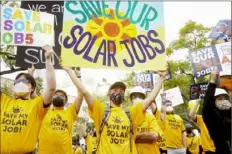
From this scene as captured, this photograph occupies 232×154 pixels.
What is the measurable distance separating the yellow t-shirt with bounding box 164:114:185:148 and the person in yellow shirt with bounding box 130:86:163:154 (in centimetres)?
348

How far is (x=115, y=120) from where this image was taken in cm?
520

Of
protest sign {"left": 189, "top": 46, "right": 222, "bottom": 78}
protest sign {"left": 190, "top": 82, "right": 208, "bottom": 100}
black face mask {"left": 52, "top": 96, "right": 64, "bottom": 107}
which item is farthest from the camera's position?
protest sign {"left": 190, "top": 82, "right": 208, "bottom": 100}

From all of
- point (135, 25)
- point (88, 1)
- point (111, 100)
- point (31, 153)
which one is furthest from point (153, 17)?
point (31, 153)

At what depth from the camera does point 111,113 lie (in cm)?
529

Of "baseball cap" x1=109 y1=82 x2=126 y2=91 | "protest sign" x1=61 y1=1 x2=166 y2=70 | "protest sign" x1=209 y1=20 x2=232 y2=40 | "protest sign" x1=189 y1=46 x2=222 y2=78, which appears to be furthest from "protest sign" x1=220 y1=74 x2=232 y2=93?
"baseball cap" x1=109 y1=82 x2=126 y2=91

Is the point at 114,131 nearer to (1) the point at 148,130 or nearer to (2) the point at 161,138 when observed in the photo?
(1) the point at 148,130

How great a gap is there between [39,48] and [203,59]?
399 cm

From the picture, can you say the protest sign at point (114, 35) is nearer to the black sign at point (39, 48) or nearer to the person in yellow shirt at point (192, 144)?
the black sign at point (39, 48)

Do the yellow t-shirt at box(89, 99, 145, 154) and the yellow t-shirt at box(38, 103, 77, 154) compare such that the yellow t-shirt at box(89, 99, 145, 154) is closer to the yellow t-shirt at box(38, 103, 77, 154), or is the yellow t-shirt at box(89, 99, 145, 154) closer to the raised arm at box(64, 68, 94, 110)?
the raised arm at box(64, 68, 94, 110)

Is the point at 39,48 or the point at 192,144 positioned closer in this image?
the point at 39,48

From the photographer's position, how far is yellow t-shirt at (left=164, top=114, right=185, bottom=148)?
10195 millimetres

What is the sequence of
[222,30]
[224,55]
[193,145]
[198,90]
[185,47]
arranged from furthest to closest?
1. [185,47]
2. [193,145]
3. [222,30]
4. [198,90]
5. [224,55]

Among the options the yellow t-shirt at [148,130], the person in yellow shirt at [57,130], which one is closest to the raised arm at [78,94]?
the person in yellow shirt at [57,130]

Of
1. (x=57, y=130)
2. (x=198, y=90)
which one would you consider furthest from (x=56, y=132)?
(x=198, y=90)
